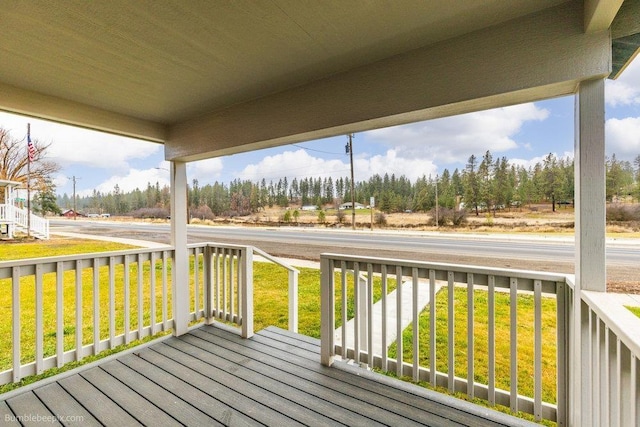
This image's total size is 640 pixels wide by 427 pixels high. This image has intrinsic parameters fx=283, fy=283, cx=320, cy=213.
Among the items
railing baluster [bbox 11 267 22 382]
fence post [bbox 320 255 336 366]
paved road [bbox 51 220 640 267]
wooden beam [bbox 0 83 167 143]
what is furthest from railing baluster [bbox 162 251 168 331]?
fence post [bbox 320 255 336 366]

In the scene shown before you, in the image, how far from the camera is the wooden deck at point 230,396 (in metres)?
1.81

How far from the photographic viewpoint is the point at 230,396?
205 centimetres

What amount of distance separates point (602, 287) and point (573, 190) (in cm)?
54

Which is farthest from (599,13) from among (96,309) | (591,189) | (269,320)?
(269,320)

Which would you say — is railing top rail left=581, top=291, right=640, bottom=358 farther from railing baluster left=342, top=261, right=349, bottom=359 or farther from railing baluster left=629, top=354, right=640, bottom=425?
railing baluster left=342, top=261, right=349, bottom=359

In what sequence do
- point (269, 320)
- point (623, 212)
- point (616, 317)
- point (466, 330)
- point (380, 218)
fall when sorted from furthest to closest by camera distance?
point (269, 320), point (380, 218), point (466, 330), point (623, 212), point (616, 317)

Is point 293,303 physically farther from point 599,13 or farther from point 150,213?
point 599,13

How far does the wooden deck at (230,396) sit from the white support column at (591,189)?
1.08 m

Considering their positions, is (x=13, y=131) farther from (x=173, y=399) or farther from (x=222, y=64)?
(x=173, y=399)

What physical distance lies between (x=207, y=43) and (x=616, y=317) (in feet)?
7.50

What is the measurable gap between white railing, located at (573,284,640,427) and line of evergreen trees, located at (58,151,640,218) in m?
0.55

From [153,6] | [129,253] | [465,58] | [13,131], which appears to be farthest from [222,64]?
[129,253]

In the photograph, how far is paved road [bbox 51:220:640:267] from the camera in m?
2.09

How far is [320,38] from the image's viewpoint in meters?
1.62
